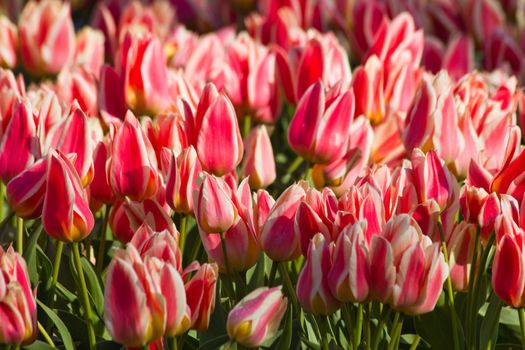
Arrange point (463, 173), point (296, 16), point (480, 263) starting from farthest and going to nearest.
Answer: point (296, 16) < point (463, 173) < point (480, 263)

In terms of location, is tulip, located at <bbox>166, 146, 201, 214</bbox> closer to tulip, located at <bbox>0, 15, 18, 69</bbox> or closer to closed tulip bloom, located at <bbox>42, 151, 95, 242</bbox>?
closed tulip bloom, located at <bbox>42, 151, 95, 242</bbox>

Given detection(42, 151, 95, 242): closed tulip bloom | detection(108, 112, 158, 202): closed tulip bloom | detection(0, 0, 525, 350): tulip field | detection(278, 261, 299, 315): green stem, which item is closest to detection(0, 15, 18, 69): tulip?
detection(0, 0, 525, 350): tulip field

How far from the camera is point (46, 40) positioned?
292 centimetres

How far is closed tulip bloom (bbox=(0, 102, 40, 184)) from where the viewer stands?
68.9 inches

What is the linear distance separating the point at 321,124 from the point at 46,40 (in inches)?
47.7

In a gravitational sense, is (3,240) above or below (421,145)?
below

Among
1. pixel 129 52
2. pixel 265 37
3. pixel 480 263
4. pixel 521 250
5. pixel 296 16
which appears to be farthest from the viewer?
pixel 296 16

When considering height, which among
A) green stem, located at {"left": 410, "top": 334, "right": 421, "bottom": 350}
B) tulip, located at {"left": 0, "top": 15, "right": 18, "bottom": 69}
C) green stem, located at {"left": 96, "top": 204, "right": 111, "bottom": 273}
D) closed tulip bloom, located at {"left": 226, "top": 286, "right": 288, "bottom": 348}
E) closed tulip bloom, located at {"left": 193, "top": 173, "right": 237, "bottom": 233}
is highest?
closed tulip bloom, located at {"left": 193, "top": 173, "right": 237, "bottom": 233}

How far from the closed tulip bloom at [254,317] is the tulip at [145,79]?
0.89 metres

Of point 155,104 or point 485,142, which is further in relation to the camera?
point 155,104

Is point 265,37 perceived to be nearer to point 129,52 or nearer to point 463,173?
point 129,52

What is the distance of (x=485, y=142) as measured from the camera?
203cm

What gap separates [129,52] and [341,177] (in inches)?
20.9

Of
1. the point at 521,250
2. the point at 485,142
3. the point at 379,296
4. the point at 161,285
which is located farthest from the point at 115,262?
the point at 485,142
